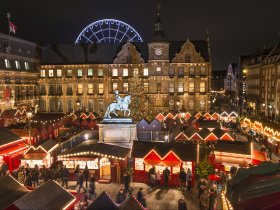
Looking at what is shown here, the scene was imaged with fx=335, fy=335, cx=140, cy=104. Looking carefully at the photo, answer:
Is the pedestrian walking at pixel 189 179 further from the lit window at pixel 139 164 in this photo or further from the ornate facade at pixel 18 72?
the ornate facade at pixel 18 72

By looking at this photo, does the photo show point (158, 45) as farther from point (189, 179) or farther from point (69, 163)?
point (189, 179)

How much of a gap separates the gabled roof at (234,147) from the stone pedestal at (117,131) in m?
7.44

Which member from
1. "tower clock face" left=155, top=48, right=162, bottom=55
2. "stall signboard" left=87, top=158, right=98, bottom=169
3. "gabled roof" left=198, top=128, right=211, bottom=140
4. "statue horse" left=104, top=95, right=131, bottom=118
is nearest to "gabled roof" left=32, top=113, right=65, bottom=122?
"statue horse" left=104, top=95, right=131, bottom=118

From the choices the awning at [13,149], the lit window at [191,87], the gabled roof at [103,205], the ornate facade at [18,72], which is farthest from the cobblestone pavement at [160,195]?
the lit window at [191,87]

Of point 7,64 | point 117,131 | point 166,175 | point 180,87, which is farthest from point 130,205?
point 180,87

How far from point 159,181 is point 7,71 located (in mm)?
36064

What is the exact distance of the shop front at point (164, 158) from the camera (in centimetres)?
2070

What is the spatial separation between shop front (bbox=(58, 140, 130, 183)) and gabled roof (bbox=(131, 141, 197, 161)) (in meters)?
0.91

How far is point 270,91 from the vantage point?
57906mm

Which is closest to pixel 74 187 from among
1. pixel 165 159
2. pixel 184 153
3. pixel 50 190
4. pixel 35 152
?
pixel 35 152

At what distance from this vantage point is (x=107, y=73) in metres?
56.7

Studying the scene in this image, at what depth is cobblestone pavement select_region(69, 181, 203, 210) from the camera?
17.3 metres

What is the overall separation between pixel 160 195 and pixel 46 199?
29.2 feet

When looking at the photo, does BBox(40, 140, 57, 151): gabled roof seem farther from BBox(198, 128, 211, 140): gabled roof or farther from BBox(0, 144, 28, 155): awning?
BBox(198, 128, 211, 140): gabled roof
